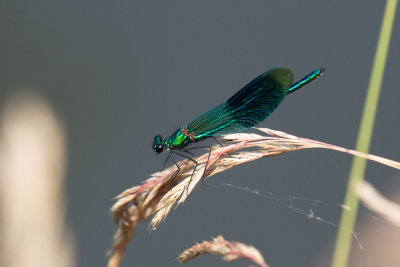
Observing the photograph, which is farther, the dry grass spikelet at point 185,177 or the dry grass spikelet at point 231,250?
the dry grass spikelet at point 185,177

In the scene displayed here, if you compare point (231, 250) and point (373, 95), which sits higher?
point (231, 250)

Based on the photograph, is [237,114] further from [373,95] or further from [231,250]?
[373,95]

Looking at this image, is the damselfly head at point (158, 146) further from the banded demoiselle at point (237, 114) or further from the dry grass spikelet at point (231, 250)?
the dry grass spikelet at point (231, 250)

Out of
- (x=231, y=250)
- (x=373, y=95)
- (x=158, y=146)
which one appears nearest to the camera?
(x=231, y=250)

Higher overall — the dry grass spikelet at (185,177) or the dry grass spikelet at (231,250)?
the dry grass spikelet at (185,177)

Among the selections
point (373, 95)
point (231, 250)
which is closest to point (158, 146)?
point (231, 250)

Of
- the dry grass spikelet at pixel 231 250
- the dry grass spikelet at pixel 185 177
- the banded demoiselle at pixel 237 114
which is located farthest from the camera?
the banded demoiselle at pixel 237 114

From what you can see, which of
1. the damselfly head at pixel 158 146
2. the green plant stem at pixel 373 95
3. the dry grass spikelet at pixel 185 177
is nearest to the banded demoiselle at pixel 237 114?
the damselfly head at pixel 158 146
